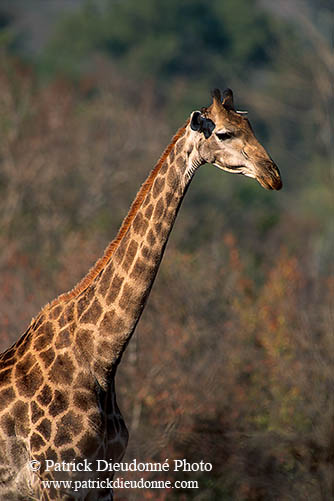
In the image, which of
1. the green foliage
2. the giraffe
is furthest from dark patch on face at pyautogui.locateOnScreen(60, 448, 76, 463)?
the green foliage

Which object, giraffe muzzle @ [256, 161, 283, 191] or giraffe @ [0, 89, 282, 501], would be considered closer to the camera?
giraffe muzzle @ [256, 161, 283, 191]

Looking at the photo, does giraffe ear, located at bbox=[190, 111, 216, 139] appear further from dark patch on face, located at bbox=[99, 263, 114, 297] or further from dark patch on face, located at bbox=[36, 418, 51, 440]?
dark patch on face, located at bbox=[36, 418, 51, 440]

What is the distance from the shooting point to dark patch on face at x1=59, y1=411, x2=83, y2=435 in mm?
6629

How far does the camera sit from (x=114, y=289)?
6.78 m

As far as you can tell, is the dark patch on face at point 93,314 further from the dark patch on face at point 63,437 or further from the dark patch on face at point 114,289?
the dark patch on face at point 63,437

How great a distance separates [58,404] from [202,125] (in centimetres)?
219

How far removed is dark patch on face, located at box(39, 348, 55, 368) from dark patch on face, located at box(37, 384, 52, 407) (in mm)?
171

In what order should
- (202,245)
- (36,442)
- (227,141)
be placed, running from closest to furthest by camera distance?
(227,141), (36,442), (202,245)

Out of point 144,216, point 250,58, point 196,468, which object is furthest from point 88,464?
A: point 250,58

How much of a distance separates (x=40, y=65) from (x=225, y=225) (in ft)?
124

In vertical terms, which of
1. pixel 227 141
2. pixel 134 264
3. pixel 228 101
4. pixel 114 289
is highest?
pixel 228 101

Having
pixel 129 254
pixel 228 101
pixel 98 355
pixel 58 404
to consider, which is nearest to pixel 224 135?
pixel 228 101

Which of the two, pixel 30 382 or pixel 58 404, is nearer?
pixel 58 404

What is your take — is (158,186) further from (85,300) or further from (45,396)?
(45,396)
